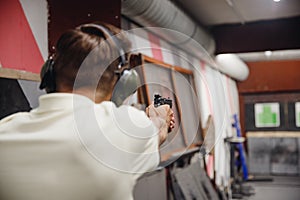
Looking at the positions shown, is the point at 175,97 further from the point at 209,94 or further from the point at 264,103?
the point at 264,103

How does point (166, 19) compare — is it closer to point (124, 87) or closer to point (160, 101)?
point (124, 87)

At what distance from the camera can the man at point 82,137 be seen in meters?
1.01

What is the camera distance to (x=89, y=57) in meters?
1.01

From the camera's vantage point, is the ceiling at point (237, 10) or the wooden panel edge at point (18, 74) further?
the ceiling at point (237, 10)

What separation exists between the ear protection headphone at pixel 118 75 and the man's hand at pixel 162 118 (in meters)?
0.13

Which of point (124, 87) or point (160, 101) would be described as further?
point (124, 87)

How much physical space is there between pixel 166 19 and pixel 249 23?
1500 mm

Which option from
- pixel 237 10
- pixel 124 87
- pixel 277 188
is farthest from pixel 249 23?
pixel 124 87

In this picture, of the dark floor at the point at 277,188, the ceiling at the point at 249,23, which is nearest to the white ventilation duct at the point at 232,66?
the ceiling at the point at 249,23

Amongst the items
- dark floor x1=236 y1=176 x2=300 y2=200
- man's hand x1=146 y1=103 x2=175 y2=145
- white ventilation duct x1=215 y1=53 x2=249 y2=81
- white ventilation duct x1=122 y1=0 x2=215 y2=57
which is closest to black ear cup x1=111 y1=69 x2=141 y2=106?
man's hand x1=146 y1=103 x2=175 y2=145

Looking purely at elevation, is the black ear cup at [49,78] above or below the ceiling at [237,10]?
below

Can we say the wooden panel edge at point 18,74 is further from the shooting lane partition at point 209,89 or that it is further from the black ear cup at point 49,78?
the shooting lane partition at point 209,89

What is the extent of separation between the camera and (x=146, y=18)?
2377 mm

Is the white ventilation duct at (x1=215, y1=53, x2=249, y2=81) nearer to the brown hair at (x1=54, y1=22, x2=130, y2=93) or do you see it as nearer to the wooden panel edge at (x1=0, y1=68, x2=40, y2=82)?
the wooden panel edge at (x1=0, y1=68, x2=40, y2=82)
